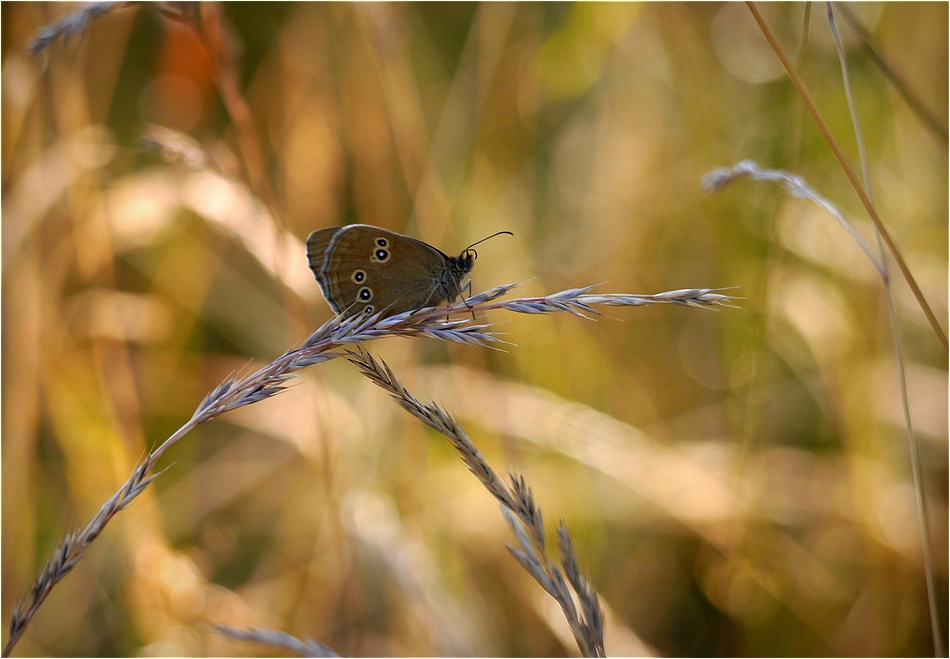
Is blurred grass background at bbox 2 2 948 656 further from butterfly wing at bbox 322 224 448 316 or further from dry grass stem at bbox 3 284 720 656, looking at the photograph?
dry grass stem at bbox 3 284 720 656

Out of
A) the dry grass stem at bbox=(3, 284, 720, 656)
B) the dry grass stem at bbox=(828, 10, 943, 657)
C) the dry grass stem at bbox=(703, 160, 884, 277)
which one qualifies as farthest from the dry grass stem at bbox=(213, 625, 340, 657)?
the dry grass stem at bbox=(703, 160, 884, 277)

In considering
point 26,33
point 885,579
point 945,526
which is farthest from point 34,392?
point 945,526

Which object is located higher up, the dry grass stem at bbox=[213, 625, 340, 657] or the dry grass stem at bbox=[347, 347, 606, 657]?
the dry grass stem at bbox=[347, 347, 606, 657]

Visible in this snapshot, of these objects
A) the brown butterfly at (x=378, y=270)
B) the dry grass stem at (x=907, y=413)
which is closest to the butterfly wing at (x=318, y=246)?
the brown butterfly at (x=378, y=270)

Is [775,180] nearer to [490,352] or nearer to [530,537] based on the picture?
[530,537]

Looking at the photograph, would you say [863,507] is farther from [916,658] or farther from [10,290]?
[10,290]

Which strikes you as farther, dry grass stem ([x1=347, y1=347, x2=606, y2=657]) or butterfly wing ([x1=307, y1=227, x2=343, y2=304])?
butterfly wing ([x1=307, y1=227, x2=343, y2=304])
